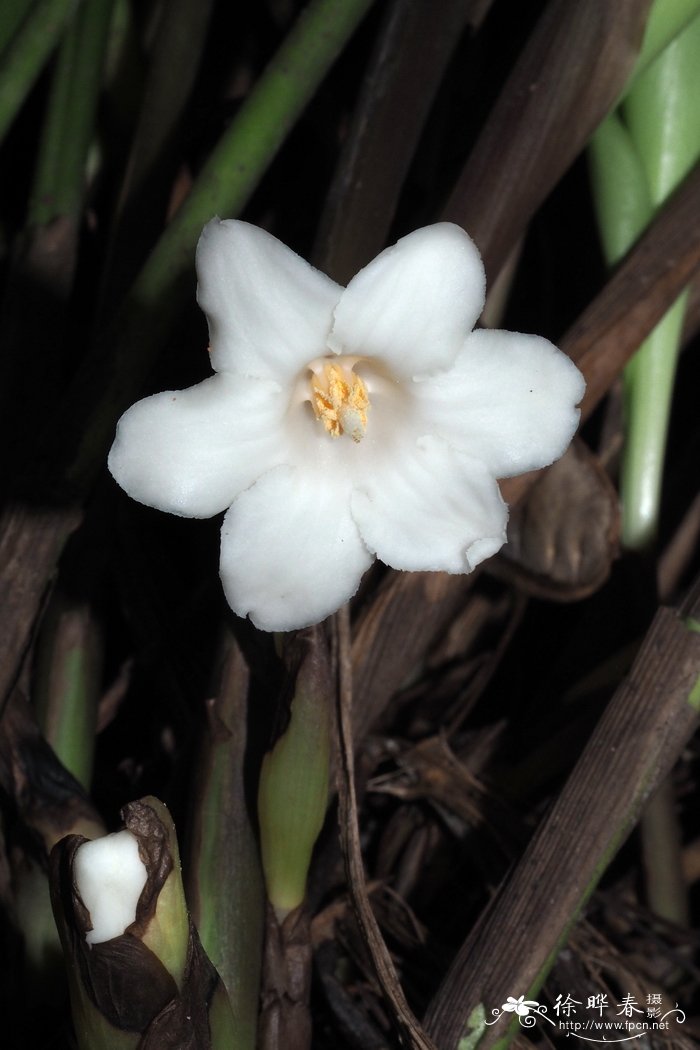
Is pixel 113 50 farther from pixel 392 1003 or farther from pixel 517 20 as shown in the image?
pixel 392 1003

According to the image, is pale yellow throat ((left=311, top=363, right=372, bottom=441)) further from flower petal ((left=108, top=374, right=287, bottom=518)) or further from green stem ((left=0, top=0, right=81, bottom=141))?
green stem ((left=0, top=0, right=81, bottom=141))

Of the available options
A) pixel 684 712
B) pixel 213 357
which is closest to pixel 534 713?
pixel 684 712

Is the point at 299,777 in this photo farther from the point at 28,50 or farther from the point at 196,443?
the point at 28,50

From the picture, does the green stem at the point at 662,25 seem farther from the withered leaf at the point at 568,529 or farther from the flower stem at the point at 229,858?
the flower stem at the point at 229,858

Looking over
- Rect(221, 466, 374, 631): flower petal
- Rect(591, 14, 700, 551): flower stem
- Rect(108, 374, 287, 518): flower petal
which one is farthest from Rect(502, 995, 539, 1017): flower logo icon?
Rect(591, 14, 700, 551): flower stem

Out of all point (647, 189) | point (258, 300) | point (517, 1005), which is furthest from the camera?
point (647, 189)

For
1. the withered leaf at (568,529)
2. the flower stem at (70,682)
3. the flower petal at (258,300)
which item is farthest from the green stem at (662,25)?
the flower stem at (70,682)

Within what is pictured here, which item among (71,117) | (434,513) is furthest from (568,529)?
(71,117)
